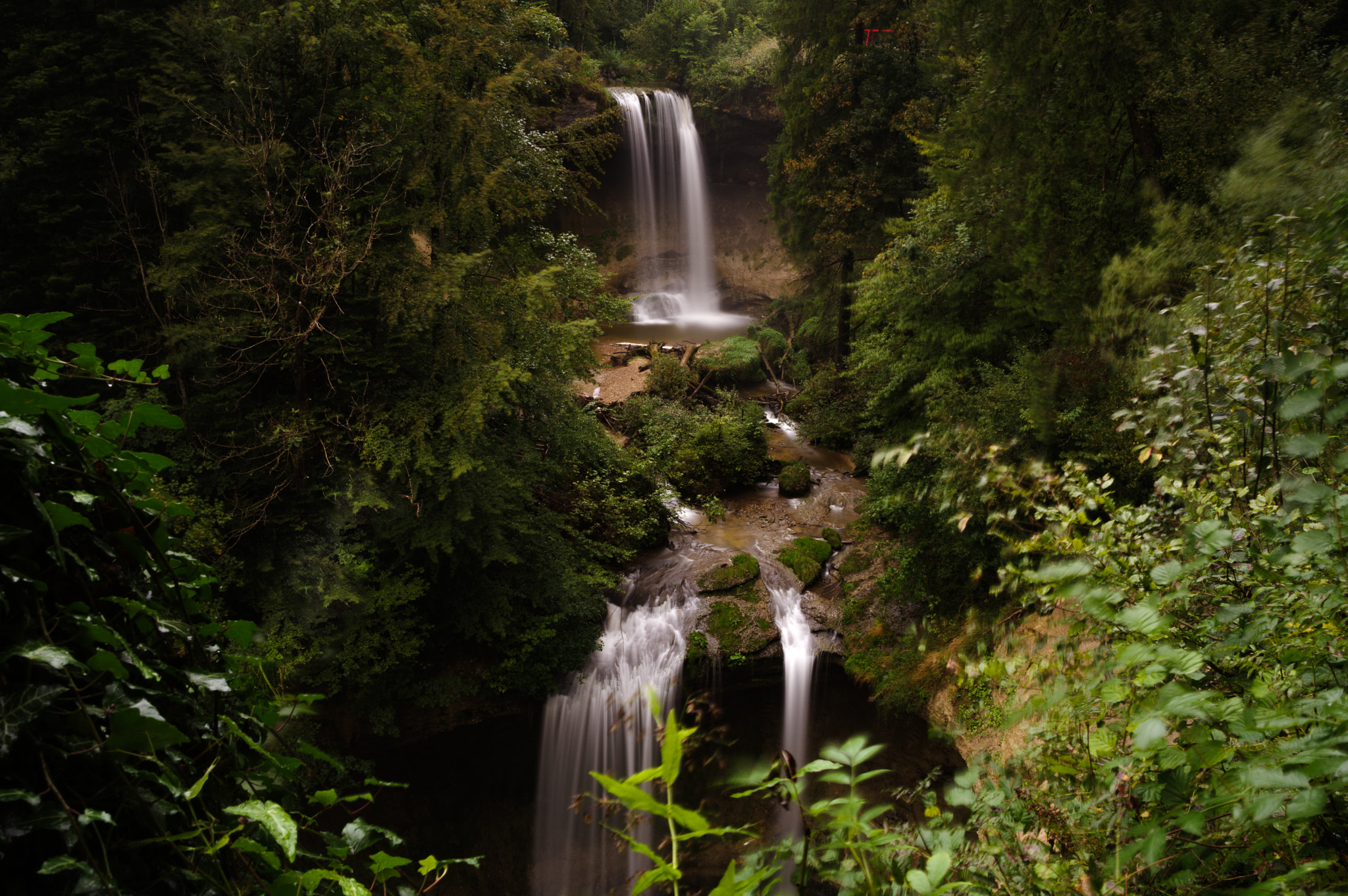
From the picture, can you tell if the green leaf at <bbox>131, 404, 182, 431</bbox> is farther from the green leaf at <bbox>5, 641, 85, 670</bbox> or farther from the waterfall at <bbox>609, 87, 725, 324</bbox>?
the waterfall at <bbox>609, 87, 725, 324</bbox>

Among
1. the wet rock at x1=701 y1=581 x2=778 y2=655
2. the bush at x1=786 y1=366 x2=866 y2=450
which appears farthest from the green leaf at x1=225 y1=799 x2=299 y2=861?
the bush at x1=786 y1=366 x2=866 y2=450

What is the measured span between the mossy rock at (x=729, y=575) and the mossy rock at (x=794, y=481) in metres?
2.85

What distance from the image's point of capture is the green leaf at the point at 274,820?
103 cm

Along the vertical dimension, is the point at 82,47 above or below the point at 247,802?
above

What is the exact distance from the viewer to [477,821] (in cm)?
752

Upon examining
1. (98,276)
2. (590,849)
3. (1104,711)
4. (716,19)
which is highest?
(716,19)

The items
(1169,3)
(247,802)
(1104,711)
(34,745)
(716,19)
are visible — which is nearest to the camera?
(34,745)

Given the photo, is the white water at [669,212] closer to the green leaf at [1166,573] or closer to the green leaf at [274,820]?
the green leaf at [1166,573]

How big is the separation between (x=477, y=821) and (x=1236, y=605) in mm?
8069

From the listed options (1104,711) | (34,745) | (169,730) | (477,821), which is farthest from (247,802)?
(477,821)

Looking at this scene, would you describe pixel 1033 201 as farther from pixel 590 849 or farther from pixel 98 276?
pixel 98 276

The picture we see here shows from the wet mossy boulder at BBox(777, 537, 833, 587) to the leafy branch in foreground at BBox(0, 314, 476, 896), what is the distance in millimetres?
8029

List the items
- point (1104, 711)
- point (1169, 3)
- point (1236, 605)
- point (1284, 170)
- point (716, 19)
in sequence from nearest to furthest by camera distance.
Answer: point (1236, 605) → point (1104, 711) → point (1284, 170) → point (1169, 3) → point (716, 19)

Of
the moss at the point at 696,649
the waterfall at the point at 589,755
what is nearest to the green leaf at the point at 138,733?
the waterfall at the point at 589,755
